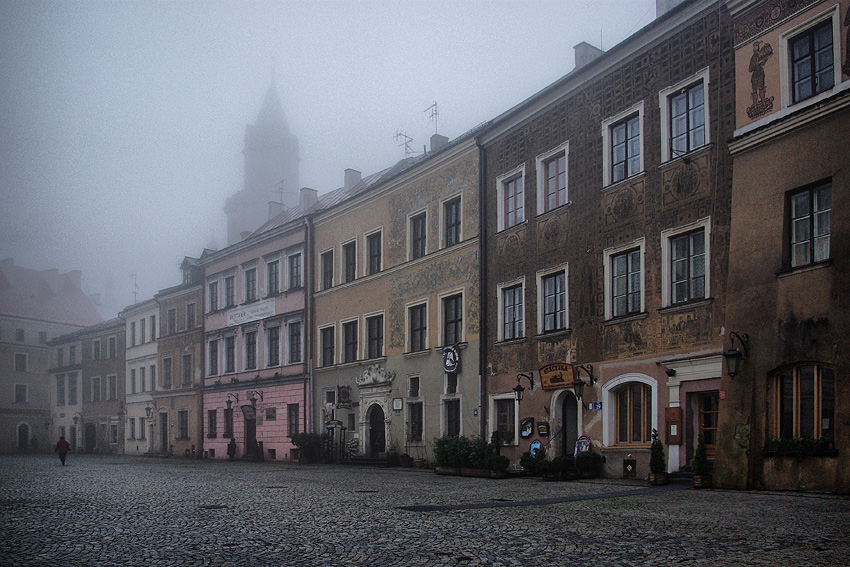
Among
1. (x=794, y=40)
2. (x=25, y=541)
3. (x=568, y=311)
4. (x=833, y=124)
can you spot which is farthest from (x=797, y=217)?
(x=25, y=541)

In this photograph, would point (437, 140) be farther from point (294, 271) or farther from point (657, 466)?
point (657, 466)

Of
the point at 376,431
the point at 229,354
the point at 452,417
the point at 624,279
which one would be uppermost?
the point at 624,279

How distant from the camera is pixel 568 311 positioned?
74.7 ft

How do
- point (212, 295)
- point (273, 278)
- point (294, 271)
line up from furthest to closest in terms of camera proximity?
1. point (212, 295)
2. point (273, 278)
3. point (294, 271)

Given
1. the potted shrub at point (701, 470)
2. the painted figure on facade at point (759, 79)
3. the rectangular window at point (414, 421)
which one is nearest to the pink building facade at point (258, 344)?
the rectangular window at point (414, 421)

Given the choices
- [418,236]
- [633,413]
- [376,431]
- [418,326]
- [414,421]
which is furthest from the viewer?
[376,431]

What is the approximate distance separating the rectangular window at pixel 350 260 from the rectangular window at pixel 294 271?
389 cm

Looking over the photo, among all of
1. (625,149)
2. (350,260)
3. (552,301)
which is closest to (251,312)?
(350,260)

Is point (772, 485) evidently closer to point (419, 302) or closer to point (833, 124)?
point (833, 124)

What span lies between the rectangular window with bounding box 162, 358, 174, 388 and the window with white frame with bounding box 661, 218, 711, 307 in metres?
38.4

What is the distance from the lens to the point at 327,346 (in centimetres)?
3653

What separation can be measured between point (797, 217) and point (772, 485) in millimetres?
5125

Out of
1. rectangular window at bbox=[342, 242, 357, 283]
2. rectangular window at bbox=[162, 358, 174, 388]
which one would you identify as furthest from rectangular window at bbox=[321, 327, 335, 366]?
rectangular window at bbox=[162, 358, 174, 388]

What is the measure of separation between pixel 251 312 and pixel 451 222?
55.6 feet
